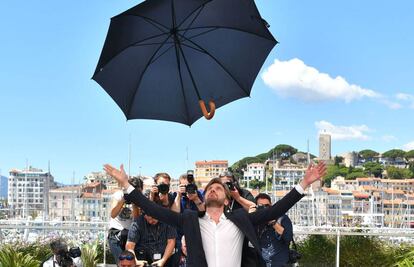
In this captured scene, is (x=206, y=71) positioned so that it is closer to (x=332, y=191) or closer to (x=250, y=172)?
(x=332, y=191)

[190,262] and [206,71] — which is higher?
[206,71]

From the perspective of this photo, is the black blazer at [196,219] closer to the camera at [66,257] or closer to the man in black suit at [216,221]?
the man in black suit at [216,221]

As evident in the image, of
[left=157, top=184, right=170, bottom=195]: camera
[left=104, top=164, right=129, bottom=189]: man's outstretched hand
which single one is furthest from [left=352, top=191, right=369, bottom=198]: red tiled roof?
[left=104, top=164, right=129, bottom=189]: man's outstretched hand

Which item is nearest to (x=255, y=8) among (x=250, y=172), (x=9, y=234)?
(x=9, y=234)

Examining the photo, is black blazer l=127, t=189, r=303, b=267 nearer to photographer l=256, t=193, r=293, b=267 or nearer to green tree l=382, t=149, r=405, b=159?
photographer l=256, t=193, r=293, b=267

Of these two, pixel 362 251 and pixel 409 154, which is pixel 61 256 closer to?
pixel 362 251

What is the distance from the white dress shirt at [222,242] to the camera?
3275 mm

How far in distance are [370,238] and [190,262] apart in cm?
558

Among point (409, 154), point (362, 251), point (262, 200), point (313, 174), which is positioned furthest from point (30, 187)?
point (313, 174)

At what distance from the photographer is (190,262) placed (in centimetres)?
333

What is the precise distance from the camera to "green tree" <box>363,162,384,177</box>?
176m

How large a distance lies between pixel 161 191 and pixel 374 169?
181m

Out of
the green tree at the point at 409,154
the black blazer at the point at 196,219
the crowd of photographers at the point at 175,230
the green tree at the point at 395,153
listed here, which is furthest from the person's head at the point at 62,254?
the green tree at the point at 395,153

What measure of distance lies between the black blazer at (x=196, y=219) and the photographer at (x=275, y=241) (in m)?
1.71
